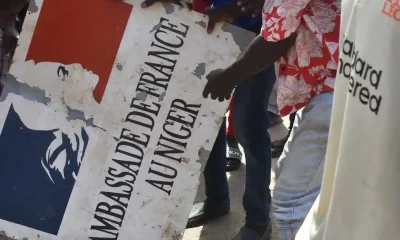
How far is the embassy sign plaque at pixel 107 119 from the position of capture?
262cm

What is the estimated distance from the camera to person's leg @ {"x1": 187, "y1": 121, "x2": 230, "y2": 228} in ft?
10.5

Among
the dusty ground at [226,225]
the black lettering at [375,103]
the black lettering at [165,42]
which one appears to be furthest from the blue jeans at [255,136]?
the black lettering at [375,103]

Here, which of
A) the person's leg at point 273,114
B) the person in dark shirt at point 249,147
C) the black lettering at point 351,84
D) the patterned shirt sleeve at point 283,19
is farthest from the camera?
the person's leg at point 273,114

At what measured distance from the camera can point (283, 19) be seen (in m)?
2.09

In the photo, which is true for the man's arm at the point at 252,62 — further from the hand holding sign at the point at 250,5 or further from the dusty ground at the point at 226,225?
the dusty ground at the point at 226,225

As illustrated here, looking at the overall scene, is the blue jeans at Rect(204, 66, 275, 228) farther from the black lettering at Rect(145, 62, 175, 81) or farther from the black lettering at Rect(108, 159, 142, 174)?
the black lettering at Rect(108, 159, 142, 174)

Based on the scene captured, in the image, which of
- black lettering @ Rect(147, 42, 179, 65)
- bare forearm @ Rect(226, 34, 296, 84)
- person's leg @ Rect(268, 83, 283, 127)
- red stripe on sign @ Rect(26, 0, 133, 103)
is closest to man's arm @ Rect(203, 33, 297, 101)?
bare forearm @ Rect(226, 34, 296, 84)

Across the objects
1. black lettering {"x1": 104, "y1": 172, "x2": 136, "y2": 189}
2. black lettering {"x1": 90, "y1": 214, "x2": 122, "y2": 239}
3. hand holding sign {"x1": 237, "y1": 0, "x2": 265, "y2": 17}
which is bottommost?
black lettering {"x1": 90, "y1": 214, "x2": 122, "y2": 239}

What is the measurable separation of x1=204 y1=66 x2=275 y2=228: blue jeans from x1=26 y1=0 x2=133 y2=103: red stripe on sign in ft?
1.75

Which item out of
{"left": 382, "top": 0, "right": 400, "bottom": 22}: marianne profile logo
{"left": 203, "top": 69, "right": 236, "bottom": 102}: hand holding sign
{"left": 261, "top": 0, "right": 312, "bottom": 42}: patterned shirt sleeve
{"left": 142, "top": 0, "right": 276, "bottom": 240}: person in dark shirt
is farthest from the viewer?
{"left": 142, "top": 0, "right": 276, "bottom": 240}: person in dark shirt

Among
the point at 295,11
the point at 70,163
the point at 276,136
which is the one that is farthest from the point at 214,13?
the point at 276,136

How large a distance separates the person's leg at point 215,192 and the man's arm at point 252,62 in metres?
0.74

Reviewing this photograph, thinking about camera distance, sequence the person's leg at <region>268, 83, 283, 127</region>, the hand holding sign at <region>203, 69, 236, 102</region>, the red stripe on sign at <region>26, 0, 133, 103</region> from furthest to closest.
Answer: the person's leg at <region>268, 83, 283, 127</region> → the red stripe on sign at <region>26, 0, 133, 103</region> → the hand holding sign at <region>203, 69, 236, 102</region>

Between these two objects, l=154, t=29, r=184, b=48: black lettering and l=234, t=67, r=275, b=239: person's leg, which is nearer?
l=154, t=29, r=184, b=48: black lettering
